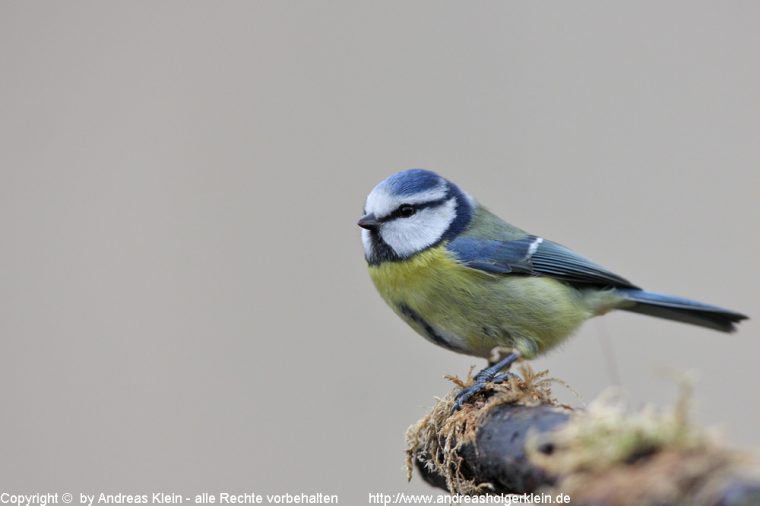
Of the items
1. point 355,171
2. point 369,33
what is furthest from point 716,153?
point 369,33

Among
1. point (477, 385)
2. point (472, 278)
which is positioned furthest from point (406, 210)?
Answer: point (477, 385)

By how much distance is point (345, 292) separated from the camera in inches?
150

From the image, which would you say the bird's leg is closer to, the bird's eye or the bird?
the bird

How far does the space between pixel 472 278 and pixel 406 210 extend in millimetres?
262

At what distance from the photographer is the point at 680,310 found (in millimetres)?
2441

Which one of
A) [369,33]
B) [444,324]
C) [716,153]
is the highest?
[369,33]

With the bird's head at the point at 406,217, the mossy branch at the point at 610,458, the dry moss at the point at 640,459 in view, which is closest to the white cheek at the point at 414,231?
the bird's head at the point at 406,217

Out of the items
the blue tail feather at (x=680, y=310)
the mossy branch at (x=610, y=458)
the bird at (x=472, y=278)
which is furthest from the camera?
the blue tail feather at (x=680, y=310)

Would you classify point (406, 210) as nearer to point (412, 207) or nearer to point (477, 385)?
point (412, 207)

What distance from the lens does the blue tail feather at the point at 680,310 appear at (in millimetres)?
2344

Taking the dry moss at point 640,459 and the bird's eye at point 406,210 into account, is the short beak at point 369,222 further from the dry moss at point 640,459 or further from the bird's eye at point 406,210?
the dry moss at point 640,459

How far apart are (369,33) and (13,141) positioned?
2.04m

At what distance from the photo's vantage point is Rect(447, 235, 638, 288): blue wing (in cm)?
222

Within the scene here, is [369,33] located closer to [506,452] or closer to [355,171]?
[355,171]
